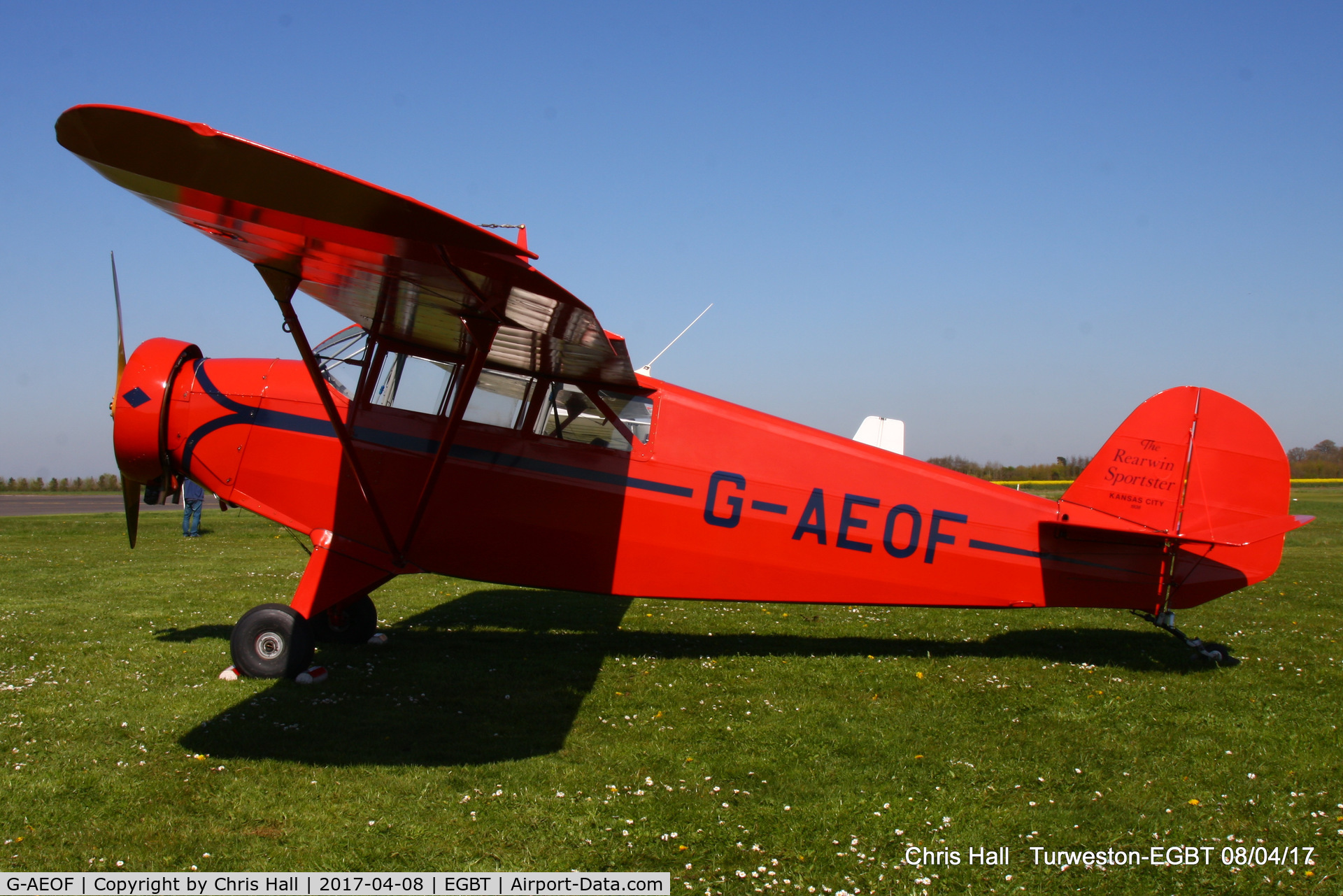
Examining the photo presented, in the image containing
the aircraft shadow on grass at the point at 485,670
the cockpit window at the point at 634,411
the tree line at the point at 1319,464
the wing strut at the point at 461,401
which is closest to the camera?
the aircraft shadow on grass at the point at 485,670

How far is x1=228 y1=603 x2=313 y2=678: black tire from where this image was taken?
6.17m

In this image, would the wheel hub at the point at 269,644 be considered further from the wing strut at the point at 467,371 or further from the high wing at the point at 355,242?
the high wing at the point at 355,242

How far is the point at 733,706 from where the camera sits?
19.5 ft

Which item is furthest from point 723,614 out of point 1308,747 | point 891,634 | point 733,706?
point 1308,747

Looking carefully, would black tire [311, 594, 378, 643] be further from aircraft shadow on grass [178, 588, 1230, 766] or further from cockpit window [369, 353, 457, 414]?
cockpit window [369, 353, 457, 414]

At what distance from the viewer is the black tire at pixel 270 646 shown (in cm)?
617

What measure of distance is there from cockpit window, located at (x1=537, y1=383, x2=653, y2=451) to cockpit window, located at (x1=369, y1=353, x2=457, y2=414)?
0.89 m

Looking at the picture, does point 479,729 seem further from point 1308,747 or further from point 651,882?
point 1308,747

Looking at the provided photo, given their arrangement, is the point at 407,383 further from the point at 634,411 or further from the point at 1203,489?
the point at 1203,489

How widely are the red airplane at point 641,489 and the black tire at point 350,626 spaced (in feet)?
3.11

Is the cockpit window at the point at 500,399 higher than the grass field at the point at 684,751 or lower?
higher

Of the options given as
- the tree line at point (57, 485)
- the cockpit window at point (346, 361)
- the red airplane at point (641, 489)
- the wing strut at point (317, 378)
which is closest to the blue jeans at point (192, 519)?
the red airplane at point (641, 489)

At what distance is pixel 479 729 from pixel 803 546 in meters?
3.13

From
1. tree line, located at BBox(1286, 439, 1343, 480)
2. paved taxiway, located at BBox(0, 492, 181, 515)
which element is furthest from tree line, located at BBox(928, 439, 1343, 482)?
paved taxiway, located at BBox(0, 492, 181, 515)
